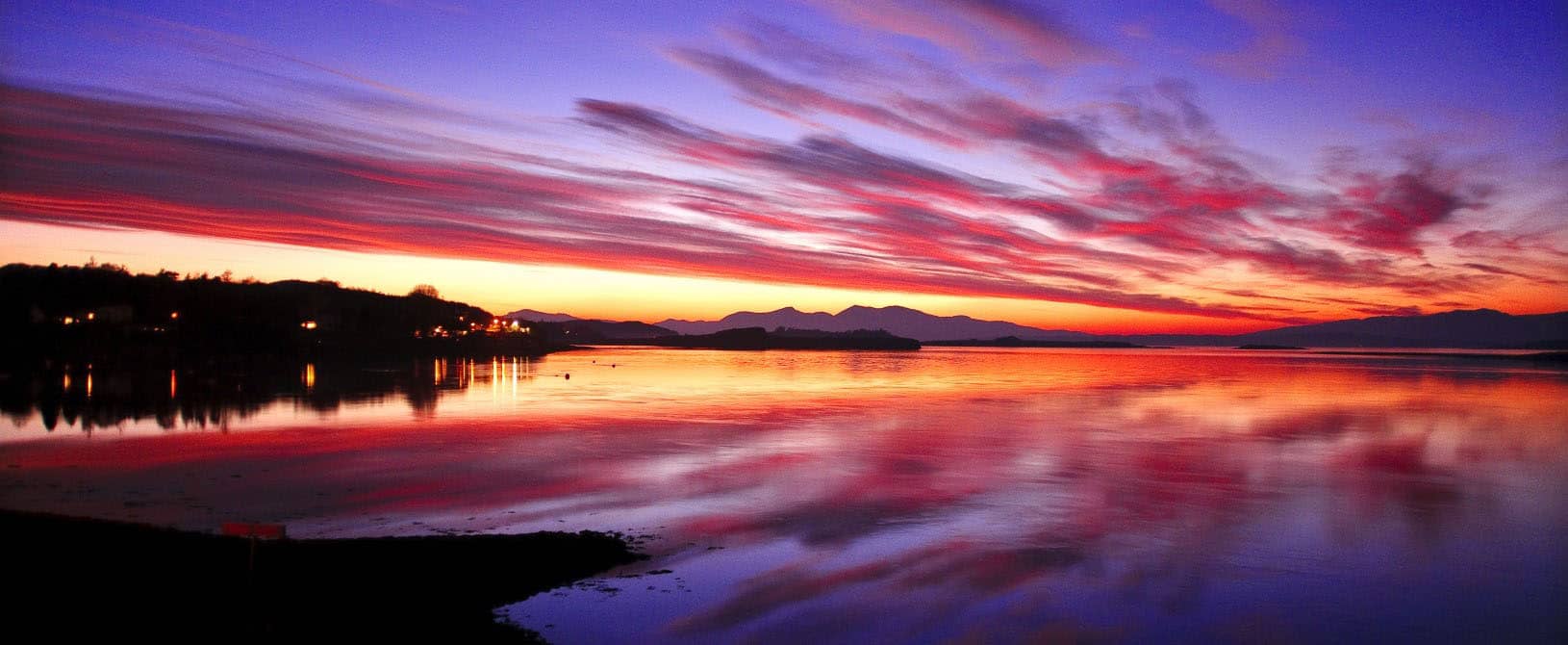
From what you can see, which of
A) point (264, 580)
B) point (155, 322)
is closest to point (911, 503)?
point (264, 580)

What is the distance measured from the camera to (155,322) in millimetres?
101250

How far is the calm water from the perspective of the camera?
1094 cm

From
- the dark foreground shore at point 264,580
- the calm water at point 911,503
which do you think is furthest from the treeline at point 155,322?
the dark foreground shore at point 264,580

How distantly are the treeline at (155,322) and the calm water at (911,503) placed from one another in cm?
6131

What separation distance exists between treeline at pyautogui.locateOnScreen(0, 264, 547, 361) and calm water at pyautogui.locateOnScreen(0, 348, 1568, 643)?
61309 millimetres

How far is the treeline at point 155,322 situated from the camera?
8706cm

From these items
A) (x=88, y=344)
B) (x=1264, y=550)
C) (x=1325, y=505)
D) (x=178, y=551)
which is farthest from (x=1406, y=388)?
(x=88, y=344)

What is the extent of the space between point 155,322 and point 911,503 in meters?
111

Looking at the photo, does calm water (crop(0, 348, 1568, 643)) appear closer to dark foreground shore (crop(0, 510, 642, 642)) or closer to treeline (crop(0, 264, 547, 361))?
dark foreground shore (crop(0, 510, 642, 642))

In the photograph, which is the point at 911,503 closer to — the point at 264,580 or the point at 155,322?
the point at 264,580

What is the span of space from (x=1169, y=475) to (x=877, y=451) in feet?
25.4

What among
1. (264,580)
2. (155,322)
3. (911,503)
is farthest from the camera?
(155,322)

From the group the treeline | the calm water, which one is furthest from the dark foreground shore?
the treeline

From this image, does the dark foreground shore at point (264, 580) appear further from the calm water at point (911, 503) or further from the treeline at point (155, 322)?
the treeline at point (155, 322)
